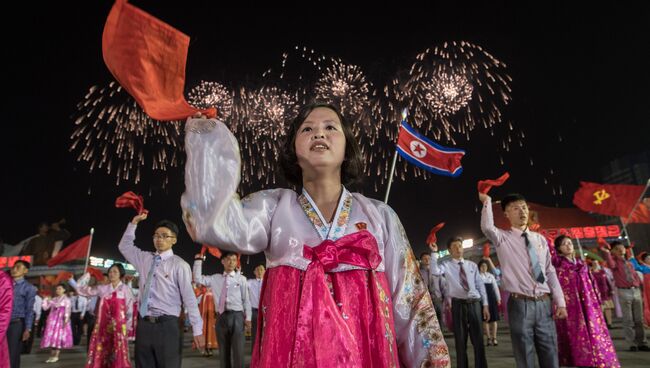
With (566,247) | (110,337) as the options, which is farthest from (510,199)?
(110,337)

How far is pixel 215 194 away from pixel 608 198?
42.1ft

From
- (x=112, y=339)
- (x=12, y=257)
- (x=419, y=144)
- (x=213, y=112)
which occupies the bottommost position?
(x=112, y=339)

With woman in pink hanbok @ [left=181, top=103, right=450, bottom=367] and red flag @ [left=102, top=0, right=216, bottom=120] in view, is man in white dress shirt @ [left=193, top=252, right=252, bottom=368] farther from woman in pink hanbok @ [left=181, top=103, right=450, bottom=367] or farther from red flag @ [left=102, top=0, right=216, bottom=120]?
red flag @ [left=102, top=0, right=216, bottom=120]

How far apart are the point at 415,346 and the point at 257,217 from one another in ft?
2.54

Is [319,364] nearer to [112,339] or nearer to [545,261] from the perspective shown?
[545,261]

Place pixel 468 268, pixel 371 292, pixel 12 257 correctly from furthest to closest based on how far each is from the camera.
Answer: pixel 12 257, pixel 468 268, pixel 371 292

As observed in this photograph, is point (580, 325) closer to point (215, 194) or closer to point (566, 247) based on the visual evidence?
point (566, 247)

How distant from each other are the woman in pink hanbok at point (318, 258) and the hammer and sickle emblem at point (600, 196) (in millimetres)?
11914

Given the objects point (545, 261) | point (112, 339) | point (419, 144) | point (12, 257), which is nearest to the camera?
point (545, 261)

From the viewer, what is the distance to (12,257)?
113 ft

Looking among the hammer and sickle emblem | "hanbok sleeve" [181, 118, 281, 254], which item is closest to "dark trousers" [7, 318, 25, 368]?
"hanbok sleeve" [181, 118, 281, 254]

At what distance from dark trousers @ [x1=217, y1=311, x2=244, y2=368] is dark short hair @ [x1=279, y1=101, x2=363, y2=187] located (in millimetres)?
5604

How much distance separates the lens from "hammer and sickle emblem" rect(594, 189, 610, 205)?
1150 centimetres

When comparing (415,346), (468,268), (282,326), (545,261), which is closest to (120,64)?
(282,326)
